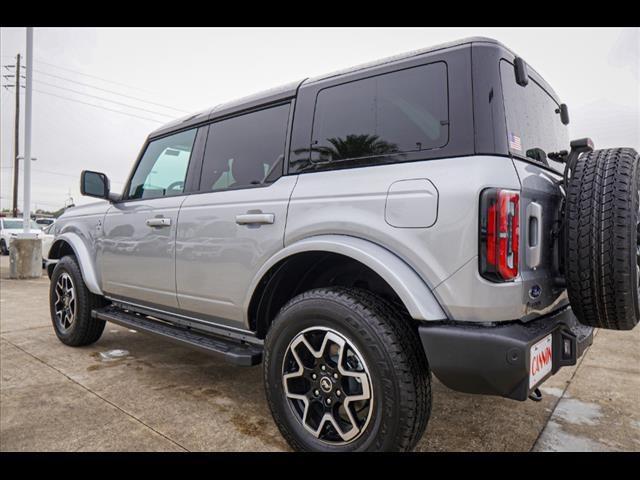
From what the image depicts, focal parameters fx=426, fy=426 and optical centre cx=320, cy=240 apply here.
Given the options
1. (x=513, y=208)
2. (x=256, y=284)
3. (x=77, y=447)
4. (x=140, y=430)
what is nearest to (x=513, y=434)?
(x=513, y=208)

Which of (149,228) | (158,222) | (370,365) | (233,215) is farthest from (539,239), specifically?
(149,228)

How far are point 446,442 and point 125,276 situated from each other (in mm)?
2658

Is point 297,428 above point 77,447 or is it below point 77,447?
above

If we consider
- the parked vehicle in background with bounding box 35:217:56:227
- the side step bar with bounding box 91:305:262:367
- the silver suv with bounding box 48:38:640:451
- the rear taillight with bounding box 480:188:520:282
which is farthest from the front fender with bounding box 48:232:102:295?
the parked vehicle in background with bounding box 35:217:56:227

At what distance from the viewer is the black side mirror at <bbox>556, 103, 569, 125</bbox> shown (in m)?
2.76

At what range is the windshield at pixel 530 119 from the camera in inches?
75.0

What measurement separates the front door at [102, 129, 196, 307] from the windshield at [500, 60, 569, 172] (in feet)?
7.02

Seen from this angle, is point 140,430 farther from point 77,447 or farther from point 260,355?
point 260,355

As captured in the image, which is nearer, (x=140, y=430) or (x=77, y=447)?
(x=77, y=447)

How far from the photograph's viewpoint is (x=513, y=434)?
2.39 metres

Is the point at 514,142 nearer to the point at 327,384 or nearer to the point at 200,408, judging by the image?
the point at 327,384

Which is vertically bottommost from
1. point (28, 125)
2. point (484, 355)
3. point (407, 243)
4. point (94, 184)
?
point (484, 355)

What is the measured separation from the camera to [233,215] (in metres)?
2.56

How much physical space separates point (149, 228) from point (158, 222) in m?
0.19
